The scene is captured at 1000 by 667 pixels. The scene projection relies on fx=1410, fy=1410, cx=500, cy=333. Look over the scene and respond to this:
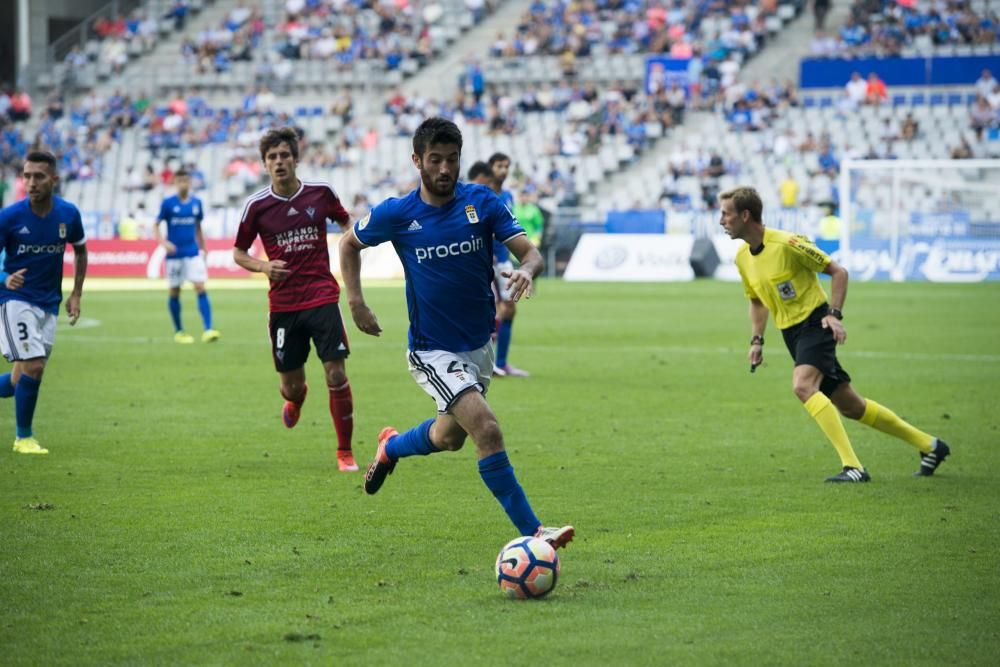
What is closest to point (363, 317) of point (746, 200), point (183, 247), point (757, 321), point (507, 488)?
point (507, 488)

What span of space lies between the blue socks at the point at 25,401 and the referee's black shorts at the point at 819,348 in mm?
5643

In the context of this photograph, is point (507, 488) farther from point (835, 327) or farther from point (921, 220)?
point (921, 220)

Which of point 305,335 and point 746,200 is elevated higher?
point 746,200

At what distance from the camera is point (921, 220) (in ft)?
115

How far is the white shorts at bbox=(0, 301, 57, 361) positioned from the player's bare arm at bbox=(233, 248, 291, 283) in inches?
64.2

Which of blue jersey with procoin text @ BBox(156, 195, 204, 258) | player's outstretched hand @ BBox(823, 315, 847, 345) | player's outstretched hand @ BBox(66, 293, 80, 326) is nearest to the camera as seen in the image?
player's outstretched hand @ BBox(823, 315, 847, 345)

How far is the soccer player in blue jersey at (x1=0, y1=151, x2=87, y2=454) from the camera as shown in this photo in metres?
10.6

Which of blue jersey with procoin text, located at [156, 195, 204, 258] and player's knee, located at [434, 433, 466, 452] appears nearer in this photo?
player's knee, located at [434, 433, 466, 452]

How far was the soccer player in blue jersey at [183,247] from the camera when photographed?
21.0 metres

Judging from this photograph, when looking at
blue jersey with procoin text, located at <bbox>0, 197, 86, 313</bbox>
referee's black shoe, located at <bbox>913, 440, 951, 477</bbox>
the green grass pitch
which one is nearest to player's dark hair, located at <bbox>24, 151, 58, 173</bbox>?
blue jersey with procoin text, located at <bbox>0, 197, 86, 313</bbox>

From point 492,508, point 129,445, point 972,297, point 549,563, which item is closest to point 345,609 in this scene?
point 549,563

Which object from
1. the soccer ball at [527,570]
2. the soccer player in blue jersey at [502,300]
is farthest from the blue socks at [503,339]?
the soccer ball at [527,570]

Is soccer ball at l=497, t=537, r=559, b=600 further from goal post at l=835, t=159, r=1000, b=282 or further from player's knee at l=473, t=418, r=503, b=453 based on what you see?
goal post at l=835, t=159, r=1000, b=282

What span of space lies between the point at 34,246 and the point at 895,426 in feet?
21.3
